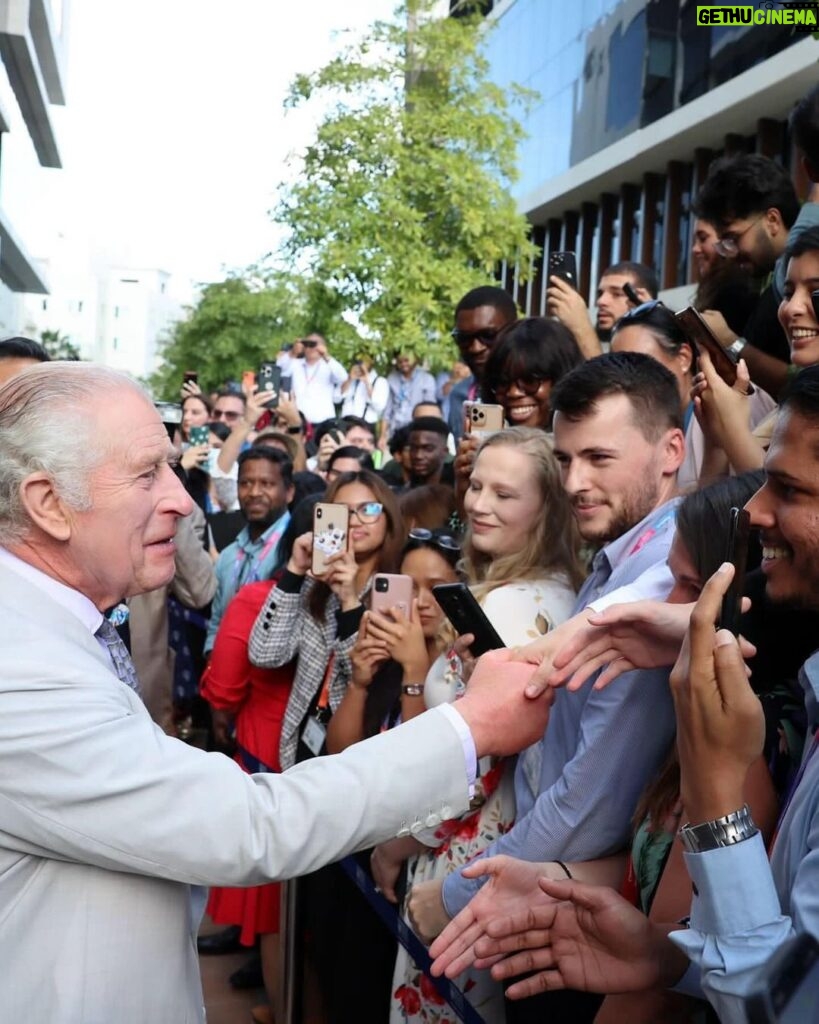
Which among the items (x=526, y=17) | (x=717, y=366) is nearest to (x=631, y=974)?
(x=717, y=366)

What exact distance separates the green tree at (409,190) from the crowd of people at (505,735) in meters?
14.0

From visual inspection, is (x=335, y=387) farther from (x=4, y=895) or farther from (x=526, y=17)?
(x=526, y=17)

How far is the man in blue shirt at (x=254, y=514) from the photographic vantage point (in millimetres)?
6578

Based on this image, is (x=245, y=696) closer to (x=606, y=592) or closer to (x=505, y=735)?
(x=606, y=592)

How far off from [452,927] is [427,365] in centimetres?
1554

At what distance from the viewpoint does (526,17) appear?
3731 centimetres

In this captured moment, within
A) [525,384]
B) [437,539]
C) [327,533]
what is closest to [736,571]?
[437,539]

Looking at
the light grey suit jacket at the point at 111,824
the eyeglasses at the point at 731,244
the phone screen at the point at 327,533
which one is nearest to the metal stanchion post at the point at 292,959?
the phone screen at the point at 327,533

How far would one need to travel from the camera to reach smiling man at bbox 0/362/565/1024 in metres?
1.96

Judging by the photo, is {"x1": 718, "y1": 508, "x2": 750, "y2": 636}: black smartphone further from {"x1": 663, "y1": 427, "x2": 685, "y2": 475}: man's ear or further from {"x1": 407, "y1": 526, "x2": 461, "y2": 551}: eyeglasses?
{"x1": 407, "y1": 526, "x2": 461, "y2": 551}: eyeglasses

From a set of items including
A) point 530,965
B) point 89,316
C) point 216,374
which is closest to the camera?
point 530,965

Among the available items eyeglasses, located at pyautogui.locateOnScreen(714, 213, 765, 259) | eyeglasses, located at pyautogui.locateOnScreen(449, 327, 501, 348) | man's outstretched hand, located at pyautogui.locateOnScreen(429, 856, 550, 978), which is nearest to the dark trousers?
man's outstretched hand, located at pyautogui.locateOnScreen(429, 856, 550, 978)

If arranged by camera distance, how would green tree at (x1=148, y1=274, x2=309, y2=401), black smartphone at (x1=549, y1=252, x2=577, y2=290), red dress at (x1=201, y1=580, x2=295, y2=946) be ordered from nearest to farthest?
black smartphone at (x1=549, y1=252, x2=577, y2=290) < red dress at (x1=201, y1=580, x2=295, y2=946) < green tree at (x1=148, y1=274, x2=309, y2=401)

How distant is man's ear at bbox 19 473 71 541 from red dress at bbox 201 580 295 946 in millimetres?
2986
